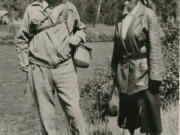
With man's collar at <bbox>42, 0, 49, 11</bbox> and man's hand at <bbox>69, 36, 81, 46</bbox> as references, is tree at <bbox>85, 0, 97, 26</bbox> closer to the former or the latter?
man's collar at <bbox>42, 0, 49, 11</bbox>

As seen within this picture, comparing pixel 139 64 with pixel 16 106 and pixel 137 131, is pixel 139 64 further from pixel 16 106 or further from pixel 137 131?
pixel 16 106

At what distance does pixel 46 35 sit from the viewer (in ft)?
15.7

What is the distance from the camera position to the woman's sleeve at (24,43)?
191 inches

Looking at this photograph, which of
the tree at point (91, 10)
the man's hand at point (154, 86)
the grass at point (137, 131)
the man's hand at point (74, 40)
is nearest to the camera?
the man's hand at point (154, 86)

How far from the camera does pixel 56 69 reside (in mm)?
4785

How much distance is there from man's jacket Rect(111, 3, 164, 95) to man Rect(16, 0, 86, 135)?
54 cm

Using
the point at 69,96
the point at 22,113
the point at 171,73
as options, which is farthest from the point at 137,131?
the point at 22,113

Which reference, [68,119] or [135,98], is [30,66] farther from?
[135,98]

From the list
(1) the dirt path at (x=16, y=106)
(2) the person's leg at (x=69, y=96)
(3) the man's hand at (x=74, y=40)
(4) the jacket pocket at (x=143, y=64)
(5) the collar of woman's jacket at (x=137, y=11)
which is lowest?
(1) the dirt path at (x=16, y=106)

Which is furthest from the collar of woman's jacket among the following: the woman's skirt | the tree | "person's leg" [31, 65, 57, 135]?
the tree

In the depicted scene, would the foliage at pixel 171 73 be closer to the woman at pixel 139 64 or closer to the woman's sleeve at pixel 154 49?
the woman at pixel 139 64

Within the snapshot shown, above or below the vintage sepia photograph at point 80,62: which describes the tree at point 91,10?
below

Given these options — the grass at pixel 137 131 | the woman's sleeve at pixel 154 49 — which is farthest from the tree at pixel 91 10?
the woman's sleeve at pixel 154 49

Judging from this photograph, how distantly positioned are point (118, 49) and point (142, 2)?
561mm
